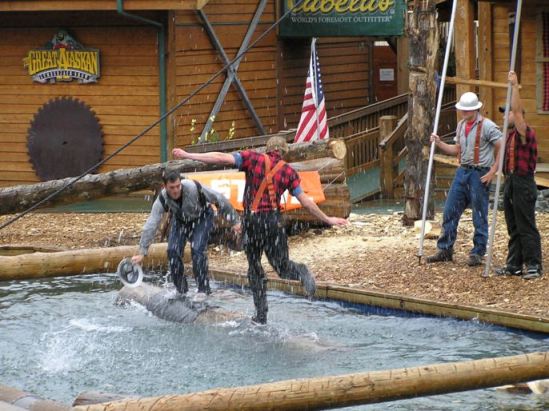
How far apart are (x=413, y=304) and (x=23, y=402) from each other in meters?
5.13

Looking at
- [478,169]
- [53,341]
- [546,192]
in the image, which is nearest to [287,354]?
[53,341]

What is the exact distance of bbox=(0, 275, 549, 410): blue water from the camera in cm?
1051

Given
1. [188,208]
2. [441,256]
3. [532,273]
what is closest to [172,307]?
[188,208]

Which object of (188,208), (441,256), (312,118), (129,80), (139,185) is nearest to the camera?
(188,208)

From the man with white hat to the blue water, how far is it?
68.5 inches

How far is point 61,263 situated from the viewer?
1191cm

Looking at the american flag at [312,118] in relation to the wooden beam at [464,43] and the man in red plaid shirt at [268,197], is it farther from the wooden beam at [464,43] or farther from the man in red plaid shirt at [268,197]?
the man in red plaid shirt at [268,197]

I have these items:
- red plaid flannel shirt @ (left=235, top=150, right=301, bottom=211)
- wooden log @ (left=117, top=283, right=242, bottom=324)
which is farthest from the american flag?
red plaid flannel shirt @ (left=235, top=150, right=301, bottom=211)

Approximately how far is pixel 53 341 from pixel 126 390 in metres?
2.08

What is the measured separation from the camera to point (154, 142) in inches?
877

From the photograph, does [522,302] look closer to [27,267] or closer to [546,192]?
[27,267]

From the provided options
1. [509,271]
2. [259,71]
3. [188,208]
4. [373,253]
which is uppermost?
[259,71]

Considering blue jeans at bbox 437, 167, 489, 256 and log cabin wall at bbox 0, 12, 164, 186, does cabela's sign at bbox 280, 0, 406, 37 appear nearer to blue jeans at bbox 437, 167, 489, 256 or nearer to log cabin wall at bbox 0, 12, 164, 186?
log cabin wall at bbox 0, 12, 164, 186

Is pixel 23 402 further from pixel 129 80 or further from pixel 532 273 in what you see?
pixel 129 80
